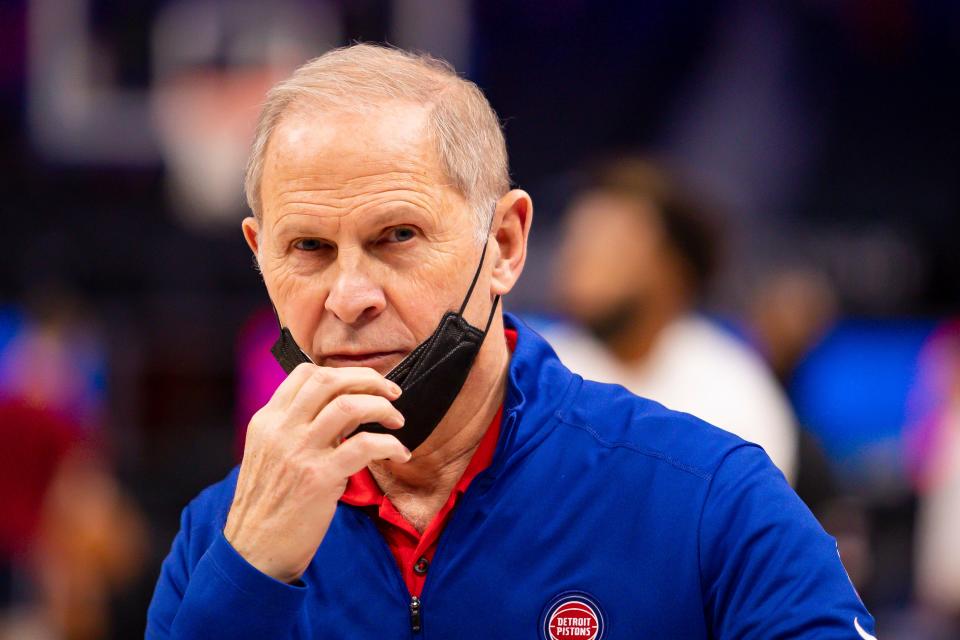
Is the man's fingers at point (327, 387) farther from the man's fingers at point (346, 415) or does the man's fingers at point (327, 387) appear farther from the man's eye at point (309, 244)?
the man's eye at point (309, 244)

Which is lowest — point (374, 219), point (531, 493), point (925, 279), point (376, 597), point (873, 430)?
point (873, 430)

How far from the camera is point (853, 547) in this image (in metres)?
4.54

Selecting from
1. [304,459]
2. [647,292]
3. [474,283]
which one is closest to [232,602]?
[304,459]

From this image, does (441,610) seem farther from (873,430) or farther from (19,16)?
(19,16)

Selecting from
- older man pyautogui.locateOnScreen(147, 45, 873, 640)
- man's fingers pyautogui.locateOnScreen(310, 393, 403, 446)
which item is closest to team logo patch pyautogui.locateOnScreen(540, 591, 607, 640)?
older man pyautogui.locateOnScreen(147, 45, 873, 640)

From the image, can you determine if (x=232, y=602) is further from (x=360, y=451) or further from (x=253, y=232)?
(x=253, y=232)

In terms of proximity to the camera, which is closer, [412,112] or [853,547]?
[412,112]

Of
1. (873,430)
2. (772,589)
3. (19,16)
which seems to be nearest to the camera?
(772,589)

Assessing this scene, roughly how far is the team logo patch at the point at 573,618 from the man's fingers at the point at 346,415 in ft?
1.41

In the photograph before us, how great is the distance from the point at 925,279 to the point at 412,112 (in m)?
9.15

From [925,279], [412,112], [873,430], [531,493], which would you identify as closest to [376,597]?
[531,493]

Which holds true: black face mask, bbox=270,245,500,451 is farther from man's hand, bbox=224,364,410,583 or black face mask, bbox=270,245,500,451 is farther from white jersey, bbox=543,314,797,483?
white jersey, bbox=543,314,797,483

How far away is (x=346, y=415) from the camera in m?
2.15

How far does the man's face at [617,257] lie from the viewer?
4367mm
